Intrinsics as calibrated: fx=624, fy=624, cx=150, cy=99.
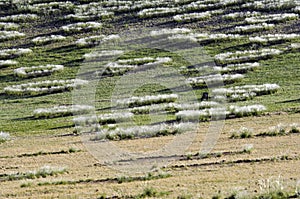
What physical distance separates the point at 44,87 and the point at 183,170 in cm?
1922

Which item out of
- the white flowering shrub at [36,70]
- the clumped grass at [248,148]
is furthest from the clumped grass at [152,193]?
the white flowering shrub at [36,70]

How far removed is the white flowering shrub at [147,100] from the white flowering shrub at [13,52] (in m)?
14.4

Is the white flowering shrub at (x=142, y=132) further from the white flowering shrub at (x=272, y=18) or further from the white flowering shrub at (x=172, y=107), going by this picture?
the white flowering shrub at (x=272, y=18)

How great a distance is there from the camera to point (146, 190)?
1630cm

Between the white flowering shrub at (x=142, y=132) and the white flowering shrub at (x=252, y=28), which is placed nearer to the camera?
the white flowering shrub at (x=142, y=132)

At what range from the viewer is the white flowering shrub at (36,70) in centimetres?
3931

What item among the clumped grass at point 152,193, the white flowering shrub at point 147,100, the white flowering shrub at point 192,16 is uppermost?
the white flowering shrub at point 192,16

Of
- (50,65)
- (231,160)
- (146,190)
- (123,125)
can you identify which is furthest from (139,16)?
(146,190)

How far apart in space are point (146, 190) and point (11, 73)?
2582 centimetres

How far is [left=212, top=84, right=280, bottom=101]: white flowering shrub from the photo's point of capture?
31.2m

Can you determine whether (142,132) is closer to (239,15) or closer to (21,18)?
(239,15)

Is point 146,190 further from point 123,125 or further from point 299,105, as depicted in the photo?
point 299,105

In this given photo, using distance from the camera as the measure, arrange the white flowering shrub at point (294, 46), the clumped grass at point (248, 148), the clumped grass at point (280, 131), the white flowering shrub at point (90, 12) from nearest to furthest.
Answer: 1. the clumped grass at point (248, 148)
2. the clumped grass at point (280, 131)
3. the white flowering shrub at point (294, 46)
4. the white flowering shrub at point (90, 12)

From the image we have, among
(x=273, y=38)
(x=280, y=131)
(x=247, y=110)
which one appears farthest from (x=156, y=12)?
(x=280, y=131)
